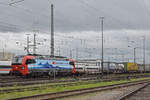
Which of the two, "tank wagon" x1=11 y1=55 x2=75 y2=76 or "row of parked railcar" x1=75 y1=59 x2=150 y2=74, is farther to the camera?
"row of parked railcar" x1=75 y1=59 x2=150 y2=74

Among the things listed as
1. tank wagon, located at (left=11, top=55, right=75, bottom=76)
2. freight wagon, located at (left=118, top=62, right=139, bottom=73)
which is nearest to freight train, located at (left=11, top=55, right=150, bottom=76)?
tank wagon, located at (left=11, top=55, right=75, bottom=76)

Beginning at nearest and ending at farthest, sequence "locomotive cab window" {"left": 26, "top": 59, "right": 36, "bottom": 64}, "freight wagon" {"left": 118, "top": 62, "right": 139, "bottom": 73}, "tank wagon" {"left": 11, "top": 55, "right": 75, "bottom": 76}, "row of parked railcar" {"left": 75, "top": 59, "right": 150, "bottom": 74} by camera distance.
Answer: "tank wagon" {"left": 11, "top": 55, "right": 75, "bottom": 76}, "locomotive cab window" {"left": 26, "top": 59, "right": 36, "bottom": 64}, "row of parked railcar" {"left": 75, "top": 59, "right": 150, "bottom": 74}, "freight wagon" {"left": 118, "top": 62, "right": 139, "bottom": 73}

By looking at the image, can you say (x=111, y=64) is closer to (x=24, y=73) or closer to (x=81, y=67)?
(x=81, y=67)

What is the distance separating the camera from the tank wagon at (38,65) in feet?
106

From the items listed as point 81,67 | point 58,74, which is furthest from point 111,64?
point 58,74

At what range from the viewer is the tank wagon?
106ft

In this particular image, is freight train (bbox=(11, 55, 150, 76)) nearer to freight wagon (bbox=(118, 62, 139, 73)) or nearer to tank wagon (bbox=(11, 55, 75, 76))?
tank wagon (bbox=(11, 55, 75, 76))

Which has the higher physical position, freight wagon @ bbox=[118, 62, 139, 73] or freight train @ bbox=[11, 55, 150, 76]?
freight train @ bbox=[11, 55, 150, 76]

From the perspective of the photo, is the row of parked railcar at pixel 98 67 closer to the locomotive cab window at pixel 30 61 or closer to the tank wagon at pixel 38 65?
the tank wagon at pixel 38 65

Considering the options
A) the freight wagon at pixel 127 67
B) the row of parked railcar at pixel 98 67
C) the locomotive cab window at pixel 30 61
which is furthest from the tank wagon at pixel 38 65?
the freight wagon at pixel 127 67

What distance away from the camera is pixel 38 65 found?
33.7 meters

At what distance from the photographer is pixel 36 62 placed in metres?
33.4

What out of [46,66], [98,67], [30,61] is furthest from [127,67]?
[30,61]

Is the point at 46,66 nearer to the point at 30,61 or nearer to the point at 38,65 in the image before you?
the point at 38,65
